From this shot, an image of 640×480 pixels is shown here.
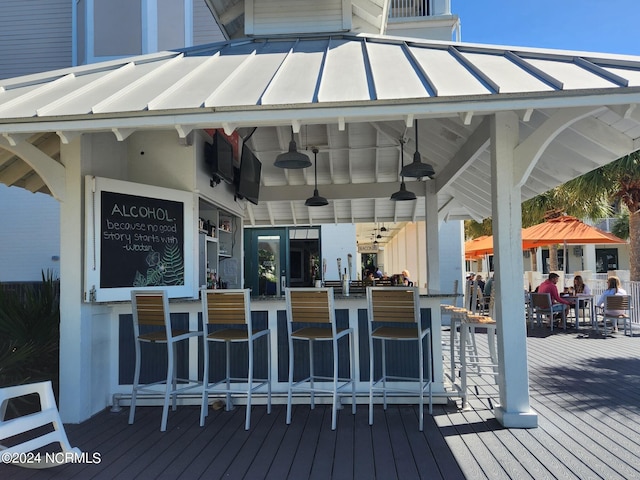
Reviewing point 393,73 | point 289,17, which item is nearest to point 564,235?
point 289,17

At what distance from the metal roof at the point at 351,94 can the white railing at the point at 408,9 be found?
23.3 feet

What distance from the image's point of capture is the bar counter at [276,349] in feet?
15.0

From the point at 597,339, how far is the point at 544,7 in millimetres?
9452

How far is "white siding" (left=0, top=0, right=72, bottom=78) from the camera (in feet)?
30.7

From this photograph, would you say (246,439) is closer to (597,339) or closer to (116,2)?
(597,339)

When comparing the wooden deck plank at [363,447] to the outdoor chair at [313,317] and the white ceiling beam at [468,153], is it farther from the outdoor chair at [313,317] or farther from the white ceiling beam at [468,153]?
the white ceiling beam at [468,153]

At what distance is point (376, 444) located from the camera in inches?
139

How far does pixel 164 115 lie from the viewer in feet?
11.0

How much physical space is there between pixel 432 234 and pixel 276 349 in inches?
174

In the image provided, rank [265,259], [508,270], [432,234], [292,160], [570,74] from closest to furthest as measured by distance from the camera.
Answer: [570,74] < [508,270] < [292,160] < [432,234] < [265,259]

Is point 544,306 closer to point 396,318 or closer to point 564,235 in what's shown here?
point 564,235

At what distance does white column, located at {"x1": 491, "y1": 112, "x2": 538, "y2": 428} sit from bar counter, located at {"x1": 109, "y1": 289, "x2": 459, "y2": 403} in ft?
2.25

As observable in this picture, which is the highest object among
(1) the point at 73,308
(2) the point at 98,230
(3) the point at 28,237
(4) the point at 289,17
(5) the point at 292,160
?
(4) the point at 289,17

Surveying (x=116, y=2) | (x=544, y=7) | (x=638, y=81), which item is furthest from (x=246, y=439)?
(x=544, y=7)
